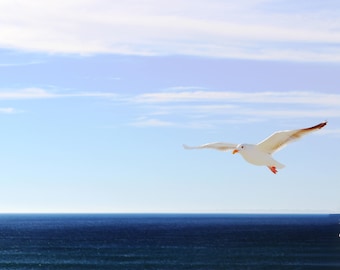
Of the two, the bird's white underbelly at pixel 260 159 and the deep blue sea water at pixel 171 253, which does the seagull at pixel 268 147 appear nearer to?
the bird's white underbelly at pixel 260 159

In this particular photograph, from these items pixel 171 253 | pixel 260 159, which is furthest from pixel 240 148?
pixel 171 253

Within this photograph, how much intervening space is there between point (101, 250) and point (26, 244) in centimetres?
2565

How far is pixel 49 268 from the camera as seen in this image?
340 feet

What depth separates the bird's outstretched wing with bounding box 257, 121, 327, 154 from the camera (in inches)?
438

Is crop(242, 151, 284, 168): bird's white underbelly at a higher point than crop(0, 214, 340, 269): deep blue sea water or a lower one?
higher

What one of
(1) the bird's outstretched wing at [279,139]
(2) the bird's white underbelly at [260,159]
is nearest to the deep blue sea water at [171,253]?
(1) the bird's outstretched wing at [279,139]

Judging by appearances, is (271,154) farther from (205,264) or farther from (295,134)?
(205,264)

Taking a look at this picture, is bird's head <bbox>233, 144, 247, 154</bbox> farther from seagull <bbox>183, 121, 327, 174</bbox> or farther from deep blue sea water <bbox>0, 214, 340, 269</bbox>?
deep blue sea water <bbox>0, 214, 340, 269</bbox>

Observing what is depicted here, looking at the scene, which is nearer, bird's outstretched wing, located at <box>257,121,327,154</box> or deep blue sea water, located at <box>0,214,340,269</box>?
bird's outstretched wing, located at <box>257,121,327,154</box>

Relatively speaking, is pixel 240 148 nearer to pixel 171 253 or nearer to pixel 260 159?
pixel 260 159

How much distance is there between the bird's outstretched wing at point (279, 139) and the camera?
11130mm

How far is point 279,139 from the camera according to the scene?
11555 mm

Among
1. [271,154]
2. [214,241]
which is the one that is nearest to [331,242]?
[214,241]

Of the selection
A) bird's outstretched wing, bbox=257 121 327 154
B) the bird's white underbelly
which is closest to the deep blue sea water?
bird's outstretched wing, bbox=257 121 327 154
